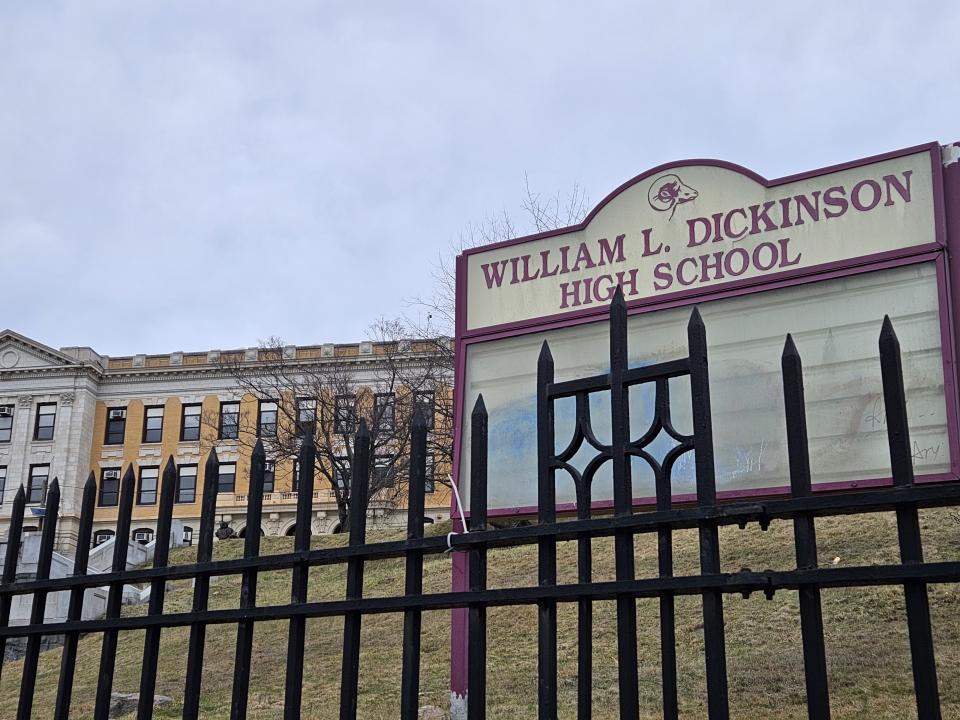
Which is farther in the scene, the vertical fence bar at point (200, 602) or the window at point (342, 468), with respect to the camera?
the window at point (342, 468)

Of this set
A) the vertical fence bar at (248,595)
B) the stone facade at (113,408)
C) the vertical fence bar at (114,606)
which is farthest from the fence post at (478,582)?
the stone facade at (113,408)

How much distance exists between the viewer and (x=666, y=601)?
137 inches

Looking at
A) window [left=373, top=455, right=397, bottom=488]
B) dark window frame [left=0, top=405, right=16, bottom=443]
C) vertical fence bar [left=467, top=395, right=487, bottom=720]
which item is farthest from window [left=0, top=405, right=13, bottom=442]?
vertical fence bar [left=467, top=395, right=487, bottom=720]

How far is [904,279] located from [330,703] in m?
7.83

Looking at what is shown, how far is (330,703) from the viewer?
1207 centimetres

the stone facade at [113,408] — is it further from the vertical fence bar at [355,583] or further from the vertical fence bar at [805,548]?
the vertical fence bar at [805,548]

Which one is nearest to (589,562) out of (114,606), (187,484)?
(114,606)

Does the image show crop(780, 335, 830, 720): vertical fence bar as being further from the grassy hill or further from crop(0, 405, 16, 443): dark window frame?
crop(0, 405, 16, 443): dark window frame

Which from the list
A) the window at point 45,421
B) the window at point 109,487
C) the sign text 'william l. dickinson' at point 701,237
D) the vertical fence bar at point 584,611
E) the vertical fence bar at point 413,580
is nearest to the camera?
the vertical fence bar at point 584,611

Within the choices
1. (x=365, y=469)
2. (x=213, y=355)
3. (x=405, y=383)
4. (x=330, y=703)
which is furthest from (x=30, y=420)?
(x=365, y=469)

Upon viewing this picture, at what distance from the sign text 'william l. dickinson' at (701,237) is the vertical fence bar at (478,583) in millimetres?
5739

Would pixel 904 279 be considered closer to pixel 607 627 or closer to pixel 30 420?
pixel 607 627

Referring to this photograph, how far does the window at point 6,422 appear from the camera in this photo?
182ft

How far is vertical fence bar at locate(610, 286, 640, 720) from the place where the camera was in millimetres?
3465
